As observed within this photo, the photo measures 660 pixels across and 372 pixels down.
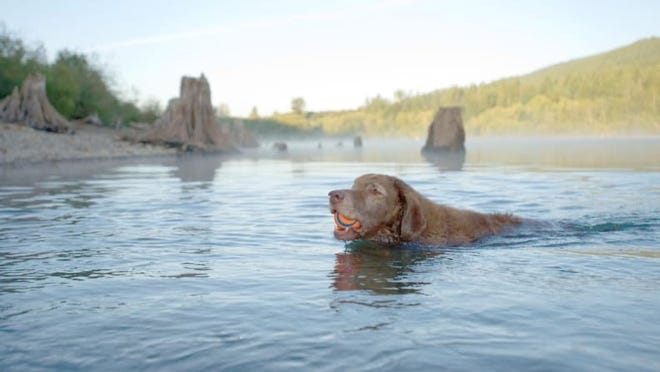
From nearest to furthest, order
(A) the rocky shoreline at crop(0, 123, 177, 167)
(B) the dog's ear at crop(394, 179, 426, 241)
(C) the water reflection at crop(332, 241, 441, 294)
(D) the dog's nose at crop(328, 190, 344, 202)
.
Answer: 1. (C) the water reflection at crop(332, 241, 441, 294)
2. (D) the dog's nose at crop(328, 190, 344, 202)
3. (B) the dog's ear at crop(394, 179, 426, 241)
4. (A) the rocky shoreline at crop(0, 123, 177, 167)

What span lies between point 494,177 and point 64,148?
90.4ft

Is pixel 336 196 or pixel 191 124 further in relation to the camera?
pixel 191 124

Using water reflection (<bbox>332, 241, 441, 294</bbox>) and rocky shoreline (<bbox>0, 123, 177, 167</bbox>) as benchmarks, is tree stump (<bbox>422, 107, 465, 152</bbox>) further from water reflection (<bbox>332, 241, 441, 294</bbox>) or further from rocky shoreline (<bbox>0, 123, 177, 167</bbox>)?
water reflection (<bbox>332, 241, 441, 294</bbox>)

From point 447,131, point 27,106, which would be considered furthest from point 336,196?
point 447,131

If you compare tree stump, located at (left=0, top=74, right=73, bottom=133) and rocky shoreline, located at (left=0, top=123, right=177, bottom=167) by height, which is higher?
tree stump, located at (left=0, top=74, right=73, bottom=133)

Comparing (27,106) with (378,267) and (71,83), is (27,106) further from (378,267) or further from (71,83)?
(378,267)

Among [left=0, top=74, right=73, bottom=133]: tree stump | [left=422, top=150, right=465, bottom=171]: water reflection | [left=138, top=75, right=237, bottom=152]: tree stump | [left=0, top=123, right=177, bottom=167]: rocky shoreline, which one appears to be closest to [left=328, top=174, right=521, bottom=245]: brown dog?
[left=422, top=150, right=465, bottom=171]: water reflection

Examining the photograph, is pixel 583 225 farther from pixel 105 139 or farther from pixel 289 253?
pixel 105 139

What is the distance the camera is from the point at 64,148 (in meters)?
40.8

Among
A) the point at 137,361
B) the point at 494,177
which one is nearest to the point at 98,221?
the point at 137,361

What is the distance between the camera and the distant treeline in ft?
166

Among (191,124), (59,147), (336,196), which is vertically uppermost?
(191,124)

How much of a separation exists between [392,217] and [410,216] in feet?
0.80

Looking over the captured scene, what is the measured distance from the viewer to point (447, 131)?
53438mm
